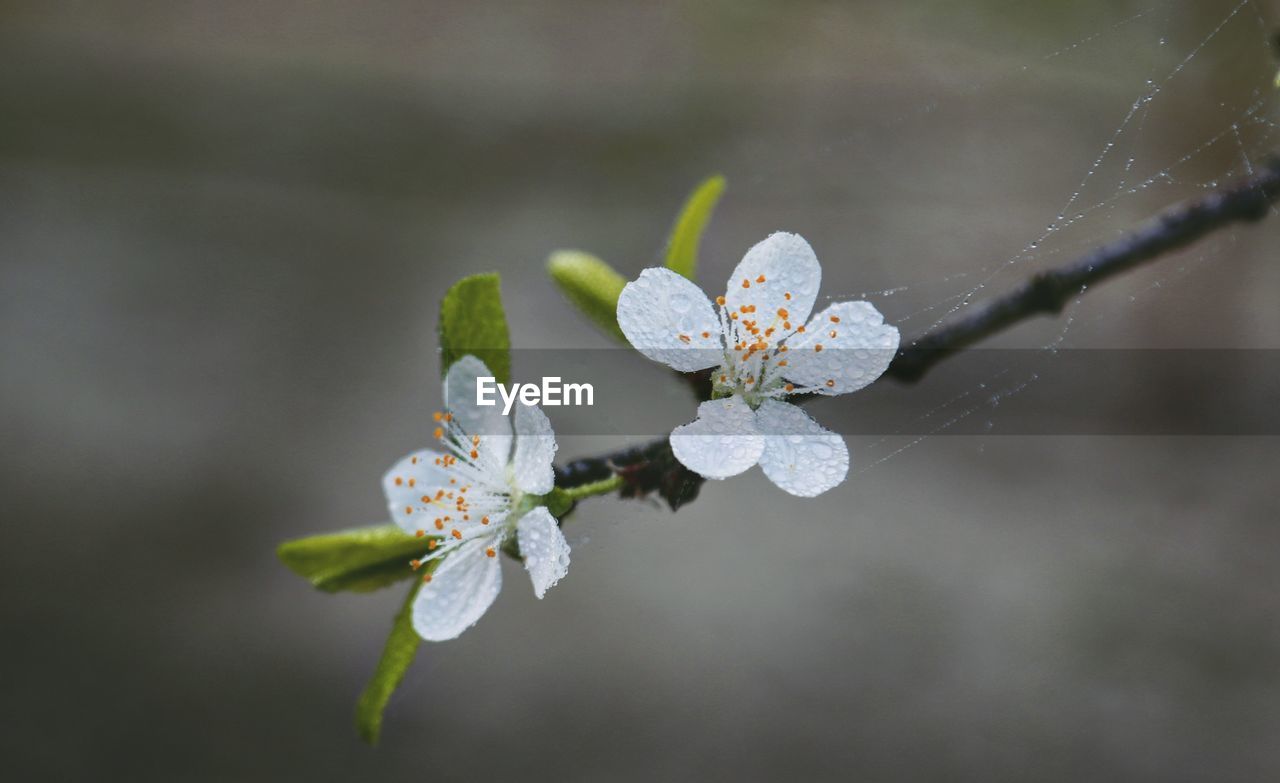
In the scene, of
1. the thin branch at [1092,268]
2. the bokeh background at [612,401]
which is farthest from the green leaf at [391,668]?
the bokeh background at [612,401]

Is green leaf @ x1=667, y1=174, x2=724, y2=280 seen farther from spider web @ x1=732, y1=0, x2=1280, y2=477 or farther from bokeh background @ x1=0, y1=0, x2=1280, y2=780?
bokeh background @ x1=0, y1=0, x2=1280, y2=780

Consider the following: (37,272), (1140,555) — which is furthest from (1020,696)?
(37,272)

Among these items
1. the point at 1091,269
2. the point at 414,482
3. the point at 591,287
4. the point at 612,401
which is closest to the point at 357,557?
the point at 414,482

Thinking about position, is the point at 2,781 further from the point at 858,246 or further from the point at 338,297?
the point at 858,246

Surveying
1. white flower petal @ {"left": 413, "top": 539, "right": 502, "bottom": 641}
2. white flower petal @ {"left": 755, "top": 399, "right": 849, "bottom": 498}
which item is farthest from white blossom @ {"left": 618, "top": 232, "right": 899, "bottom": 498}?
white flower petal @ {"left": 413, "top": 539, "right": 502, "bottom": 641}

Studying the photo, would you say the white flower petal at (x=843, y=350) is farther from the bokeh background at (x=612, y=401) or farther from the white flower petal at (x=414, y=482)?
the bokeh background at (x=612, y=401)

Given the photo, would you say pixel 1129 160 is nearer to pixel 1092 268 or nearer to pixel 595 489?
pixel 1092 268
